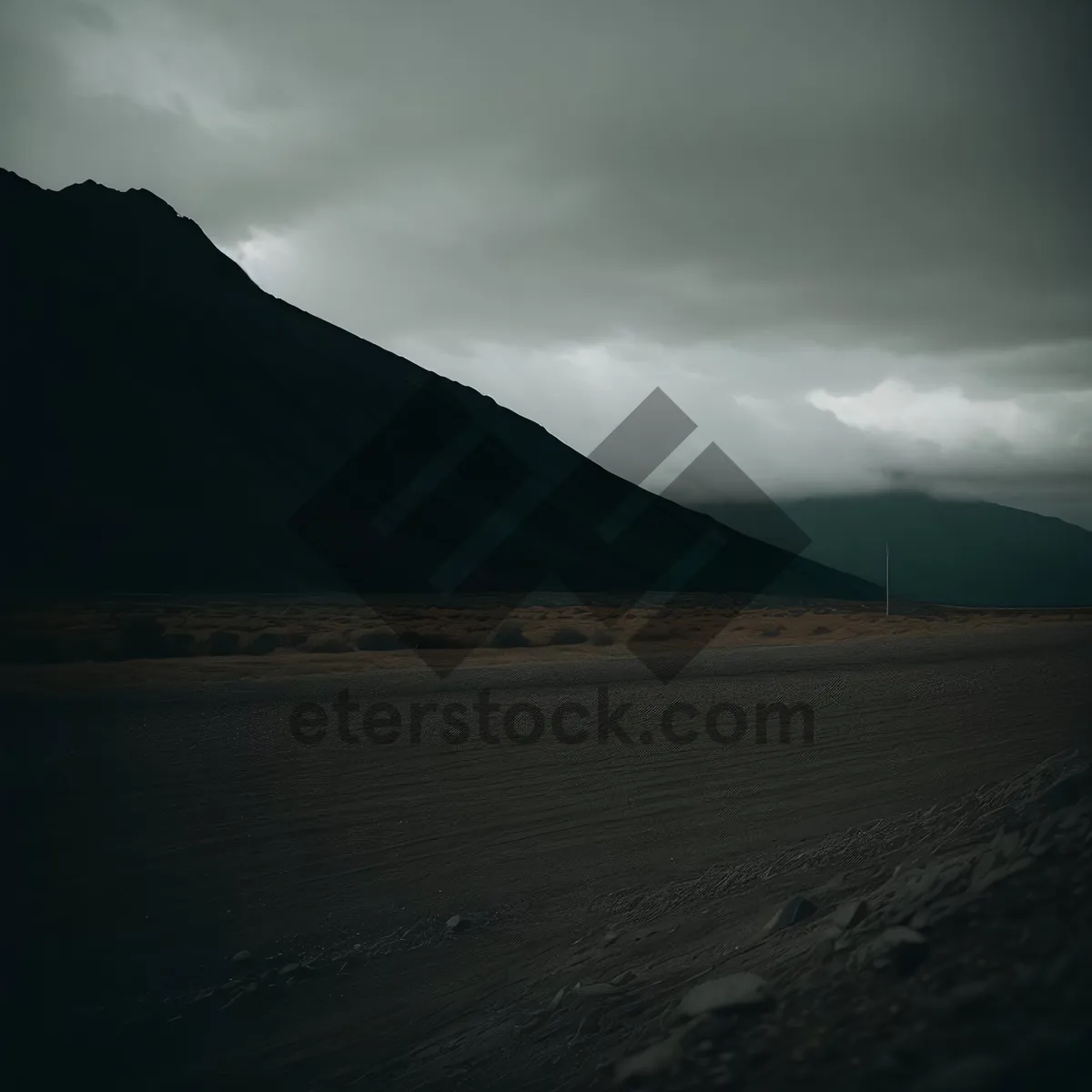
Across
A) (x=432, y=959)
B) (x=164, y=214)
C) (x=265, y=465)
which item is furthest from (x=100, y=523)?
(x=164, y=214)

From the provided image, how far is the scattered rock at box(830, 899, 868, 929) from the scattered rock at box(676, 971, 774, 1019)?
0.64 meters

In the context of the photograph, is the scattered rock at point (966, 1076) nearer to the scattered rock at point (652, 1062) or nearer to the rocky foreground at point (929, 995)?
the rocky foreground at point (929, 995)

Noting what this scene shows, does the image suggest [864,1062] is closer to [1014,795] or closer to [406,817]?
[1014,795]

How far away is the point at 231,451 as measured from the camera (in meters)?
88.3

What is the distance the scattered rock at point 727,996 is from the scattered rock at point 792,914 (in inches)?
38.3

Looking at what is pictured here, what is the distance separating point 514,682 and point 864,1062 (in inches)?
567

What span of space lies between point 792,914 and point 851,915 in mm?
717

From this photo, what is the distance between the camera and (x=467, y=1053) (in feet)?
15.6

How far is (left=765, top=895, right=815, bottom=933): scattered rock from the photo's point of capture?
18.4 feet

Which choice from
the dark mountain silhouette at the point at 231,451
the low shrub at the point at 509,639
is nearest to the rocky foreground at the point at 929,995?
the low shrub at the point at 509,639

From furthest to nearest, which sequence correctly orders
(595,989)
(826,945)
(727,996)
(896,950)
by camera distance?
(595,989) < (826,945) < (727,996) < (896,950)

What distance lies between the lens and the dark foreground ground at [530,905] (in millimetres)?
4098

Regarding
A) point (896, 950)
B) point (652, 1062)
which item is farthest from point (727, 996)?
point (896, 950)

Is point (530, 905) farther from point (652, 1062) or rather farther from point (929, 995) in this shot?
point (929, 995)
